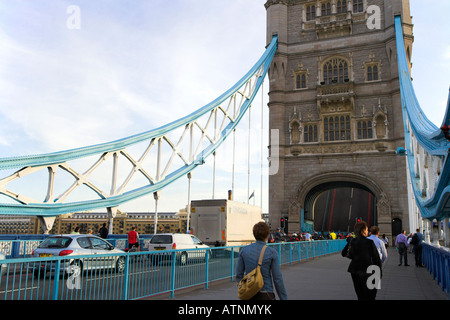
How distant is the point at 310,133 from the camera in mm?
34156

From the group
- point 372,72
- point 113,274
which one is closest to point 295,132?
point 372,72

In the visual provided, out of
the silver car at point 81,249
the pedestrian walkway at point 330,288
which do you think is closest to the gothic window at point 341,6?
the pedestrian walkway at point 330,288

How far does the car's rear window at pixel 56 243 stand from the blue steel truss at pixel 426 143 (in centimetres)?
951

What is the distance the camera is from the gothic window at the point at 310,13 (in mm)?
36688

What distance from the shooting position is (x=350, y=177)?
3244 cm

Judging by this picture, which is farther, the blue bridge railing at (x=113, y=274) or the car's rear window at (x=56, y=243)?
the car's rear window at (x=56, y=243)

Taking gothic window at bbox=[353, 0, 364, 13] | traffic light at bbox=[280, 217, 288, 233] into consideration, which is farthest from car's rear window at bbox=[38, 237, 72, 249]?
gothic window at bbox=[353, 0, 364, 13]

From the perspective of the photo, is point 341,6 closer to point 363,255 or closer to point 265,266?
point 363,255

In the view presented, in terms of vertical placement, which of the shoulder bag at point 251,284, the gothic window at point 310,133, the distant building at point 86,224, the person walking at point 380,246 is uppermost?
the gothic window at point 310,133

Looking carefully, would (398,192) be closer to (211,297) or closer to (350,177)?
(350,177)

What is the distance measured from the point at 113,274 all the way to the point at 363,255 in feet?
13.3

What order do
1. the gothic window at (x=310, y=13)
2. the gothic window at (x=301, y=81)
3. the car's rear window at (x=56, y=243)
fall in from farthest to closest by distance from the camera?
the gothic window at (x=310, y=13), the gothic window at (x=301, y=81), the car's rear window at (x=56, y=243)

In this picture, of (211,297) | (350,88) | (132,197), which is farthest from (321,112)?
(211,297)

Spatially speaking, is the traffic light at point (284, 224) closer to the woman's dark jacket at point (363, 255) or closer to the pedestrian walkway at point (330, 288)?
the pedestrian walkway at point (330, 288)
